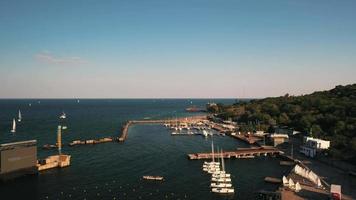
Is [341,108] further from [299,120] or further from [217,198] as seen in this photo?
[217,198]

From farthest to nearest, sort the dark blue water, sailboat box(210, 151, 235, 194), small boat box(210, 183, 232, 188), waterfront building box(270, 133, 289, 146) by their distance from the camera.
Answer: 1. waterfront building box(270, 133, 289, 146)
2. small boat box(210, 183, 232, 188)
3. sailboat box(210, 151, 235, 194)
4. the dark blue water

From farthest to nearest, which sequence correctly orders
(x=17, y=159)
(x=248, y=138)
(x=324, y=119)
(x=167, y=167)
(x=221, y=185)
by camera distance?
(x=248, y=138) < (x=324, y=119) < (x=167, y=167) < (x=17, y=159) < (x=221, y=185)

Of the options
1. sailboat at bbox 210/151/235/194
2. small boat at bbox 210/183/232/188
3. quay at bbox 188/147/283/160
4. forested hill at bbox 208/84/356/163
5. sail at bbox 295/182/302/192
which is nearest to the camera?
sail at bbox 295/182/302/192

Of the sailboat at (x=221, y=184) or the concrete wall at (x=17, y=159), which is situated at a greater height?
the concrete wall at (x=17, y=159)

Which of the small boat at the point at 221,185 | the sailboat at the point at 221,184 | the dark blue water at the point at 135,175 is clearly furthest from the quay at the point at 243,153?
the small boat at the point at 221,185

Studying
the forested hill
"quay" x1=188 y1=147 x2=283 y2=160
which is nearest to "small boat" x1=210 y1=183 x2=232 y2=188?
"quay" x1=188 y1=147 x2=283 y2=160

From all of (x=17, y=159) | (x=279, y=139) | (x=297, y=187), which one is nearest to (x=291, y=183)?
(x=297, y=187)

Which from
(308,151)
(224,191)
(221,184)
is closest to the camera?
(224,191)

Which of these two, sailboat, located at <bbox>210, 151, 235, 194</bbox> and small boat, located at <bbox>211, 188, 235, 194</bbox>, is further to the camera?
sailboat, located at <bbox>210, 151, 235, 194</bbox>

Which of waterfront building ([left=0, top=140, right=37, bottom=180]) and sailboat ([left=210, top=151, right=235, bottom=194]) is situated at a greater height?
waterfront building ([left=0, top=140, right=37, bottom=180])

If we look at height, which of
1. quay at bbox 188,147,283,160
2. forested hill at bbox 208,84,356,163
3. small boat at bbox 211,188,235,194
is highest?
forested hill at bbox 208,84,356,163

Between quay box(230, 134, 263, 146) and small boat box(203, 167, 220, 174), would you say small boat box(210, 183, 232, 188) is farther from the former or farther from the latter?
quay box(230, 134, 263, 146)

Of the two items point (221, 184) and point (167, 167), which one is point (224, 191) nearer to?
point (221, 184)

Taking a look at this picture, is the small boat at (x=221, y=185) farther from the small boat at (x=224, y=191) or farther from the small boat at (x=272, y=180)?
the small boat at (x=272, y=180)
